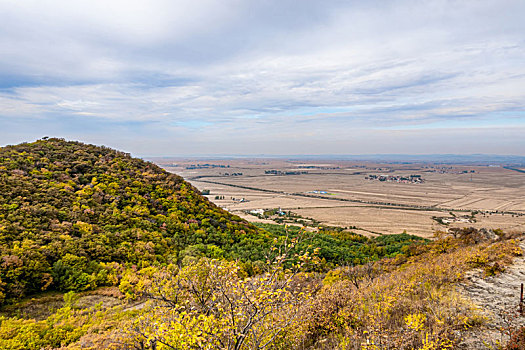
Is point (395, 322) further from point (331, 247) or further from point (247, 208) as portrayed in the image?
point (247, 208)

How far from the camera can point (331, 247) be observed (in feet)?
80.4

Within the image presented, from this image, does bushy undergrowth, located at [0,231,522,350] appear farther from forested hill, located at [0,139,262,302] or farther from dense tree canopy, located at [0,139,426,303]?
forested hill, located at [0,139,262,302]

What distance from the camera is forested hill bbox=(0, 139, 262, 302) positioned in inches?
475

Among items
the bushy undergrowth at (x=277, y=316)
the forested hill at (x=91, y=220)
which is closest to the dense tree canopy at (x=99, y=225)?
the forested hill at (x=91, y=220)

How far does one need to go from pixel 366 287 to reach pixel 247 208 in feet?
167

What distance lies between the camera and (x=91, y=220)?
16.6 m

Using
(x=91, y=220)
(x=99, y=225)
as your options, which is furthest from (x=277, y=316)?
(x=91, y=220)

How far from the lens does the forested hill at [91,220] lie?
1205cm

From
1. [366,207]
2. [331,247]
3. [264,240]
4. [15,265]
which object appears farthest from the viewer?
[366,207]

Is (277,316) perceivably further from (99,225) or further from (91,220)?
(91,220)

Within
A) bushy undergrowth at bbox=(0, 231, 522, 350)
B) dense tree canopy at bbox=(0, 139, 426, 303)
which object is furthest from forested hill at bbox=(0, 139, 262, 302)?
bushy undergrowth at bbox=(0, 231, 522, 350)

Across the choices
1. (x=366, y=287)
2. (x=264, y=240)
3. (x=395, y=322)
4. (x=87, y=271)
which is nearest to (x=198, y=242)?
A: (x=264, y=240)

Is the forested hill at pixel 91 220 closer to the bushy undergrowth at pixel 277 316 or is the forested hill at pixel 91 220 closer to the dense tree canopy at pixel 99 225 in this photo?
the dense tree canopy at pixel 99 225

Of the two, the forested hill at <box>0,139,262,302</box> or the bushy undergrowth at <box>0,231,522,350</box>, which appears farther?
the forested hill at <box>0,139,262,302</box>
